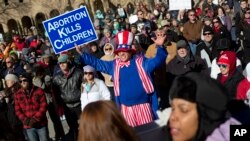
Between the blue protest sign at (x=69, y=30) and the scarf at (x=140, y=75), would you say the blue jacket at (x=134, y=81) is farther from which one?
the blue protest sign at (x=69, y=30)

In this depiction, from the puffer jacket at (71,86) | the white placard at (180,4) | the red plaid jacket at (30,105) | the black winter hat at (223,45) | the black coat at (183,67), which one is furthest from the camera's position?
the white placard at (180,4)

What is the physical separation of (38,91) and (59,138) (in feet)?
6.16

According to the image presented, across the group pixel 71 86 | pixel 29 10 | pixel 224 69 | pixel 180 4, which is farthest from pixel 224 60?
pixel 29 10

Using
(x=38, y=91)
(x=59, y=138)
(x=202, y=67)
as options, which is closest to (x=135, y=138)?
(x=38, y=91)

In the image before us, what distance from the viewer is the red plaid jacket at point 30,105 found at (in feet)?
20.3

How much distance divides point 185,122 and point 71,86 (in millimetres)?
4427

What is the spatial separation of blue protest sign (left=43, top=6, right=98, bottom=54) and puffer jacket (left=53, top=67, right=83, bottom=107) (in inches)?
25.4

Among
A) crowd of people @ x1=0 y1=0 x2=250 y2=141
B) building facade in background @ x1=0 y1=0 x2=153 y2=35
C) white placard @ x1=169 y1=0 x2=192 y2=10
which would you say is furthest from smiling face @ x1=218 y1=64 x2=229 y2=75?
building facade in background @ x1=0 y1=0 x2=153 y2=35

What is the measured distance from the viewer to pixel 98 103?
289 cm

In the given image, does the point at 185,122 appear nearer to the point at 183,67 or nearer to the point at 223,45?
the point at 183,67

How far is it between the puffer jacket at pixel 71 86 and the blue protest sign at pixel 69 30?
2.12 feet

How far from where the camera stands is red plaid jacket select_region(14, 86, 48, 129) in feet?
20.3

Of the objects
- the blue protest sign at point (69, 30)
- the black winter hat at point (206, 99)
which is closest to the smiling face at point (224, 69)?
the blue protest sign at point (69, 30)

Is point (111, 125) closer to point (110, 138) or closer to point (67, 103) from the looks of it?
point (110, 138)
